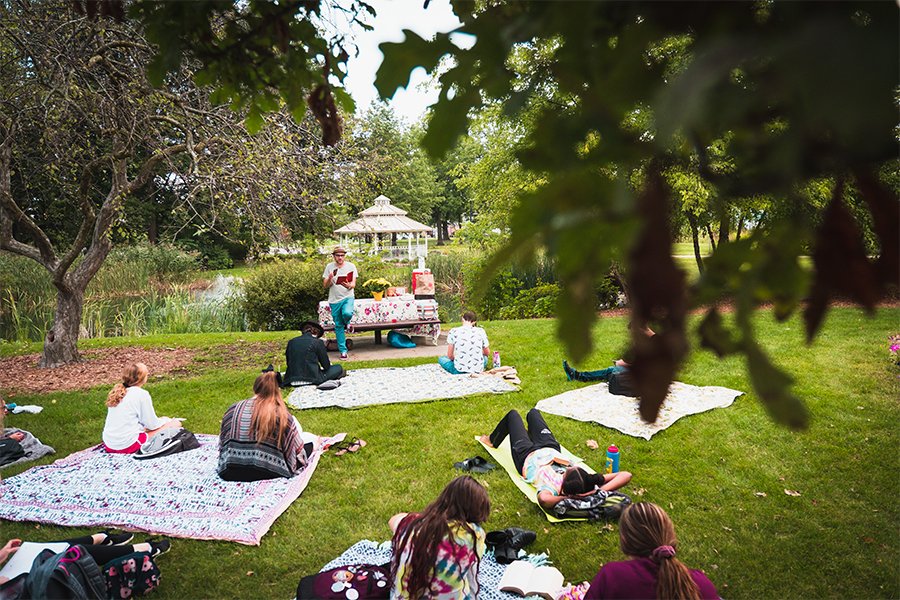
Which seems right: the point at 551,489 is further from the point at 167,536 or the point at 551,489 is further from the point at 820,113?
the point at 820,113

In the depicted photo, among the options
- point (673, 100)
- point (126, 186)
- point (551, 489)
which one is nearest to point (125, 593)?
point (551, 489)

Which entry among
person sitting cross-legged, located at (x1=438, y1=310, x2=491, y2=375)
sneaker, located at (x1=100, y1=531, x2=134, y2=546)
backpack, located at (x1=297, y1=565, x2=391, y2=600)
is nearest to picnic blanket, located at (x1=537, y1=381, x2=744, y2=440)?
person sitting cross-legged, located at (x1=438, y1=310, x2=491, y2=375)

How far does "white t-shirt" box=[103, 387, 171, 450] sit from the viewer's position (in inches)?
233

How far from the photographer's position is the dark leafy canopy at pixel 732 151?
491 millimetres

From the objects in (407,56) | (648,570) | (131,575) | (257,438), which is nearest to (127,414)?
(257,438)

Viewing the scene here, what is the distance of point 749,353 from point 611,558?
13.9 ft

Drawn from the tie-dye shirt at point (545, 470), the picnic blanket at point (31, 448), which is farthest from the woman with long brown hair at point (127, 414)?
the tie-dye shirt at point (545, 470)

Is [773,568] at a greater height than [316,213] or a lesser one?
lesser

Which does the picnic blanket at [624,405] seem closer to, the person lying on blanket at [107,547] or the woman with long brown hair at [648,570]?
the woman with long brown hair at [648,570]

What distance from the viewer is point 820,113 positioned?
1.56 ft

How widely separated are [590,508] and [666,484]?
102cm

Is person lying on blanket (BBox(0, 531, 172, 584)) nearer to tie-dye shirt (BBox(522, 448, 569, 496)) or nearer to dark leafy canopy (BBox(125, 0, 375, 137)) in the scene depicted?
tie-dye shirt (BBox(522, 448, 569, 496))

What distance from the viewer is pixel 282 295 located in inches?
558

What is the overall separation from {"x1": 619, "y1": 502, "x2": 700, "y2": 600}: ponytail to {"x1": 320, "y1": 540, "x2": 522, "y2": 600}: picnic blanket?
1230 mm
